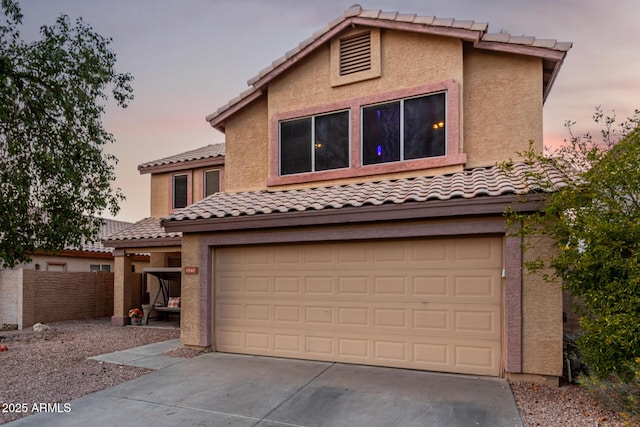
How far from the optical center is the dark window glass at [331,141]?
952 centimetres

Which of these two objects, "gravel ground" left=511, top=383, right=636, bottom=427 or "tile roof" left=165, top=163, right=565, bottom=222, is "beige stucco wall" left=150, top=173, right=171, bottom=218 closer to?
"tile roof" left=165, top=163, right=565, bottom=222

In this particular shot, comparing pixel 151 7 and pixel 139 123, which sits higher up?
pixel 151 7

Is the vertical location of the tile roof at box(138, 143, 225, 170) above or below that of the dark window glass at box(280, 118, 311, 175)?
above

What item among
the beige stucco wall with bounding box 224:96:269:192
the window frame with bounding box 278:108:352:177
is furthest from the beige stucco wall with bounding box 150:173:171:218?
the window frame with bounding box 278:108:352:177

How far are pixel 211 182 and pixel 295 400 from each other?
10.4 m

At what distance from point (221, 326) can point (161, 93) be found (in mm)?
9800

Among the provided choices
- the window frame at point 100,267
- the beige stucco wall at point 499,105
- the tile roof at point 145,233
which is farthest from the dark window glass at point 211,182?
the beige stucco wall at point 499,105

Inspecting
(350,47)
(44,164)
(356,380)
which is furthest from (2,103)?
(356,380)

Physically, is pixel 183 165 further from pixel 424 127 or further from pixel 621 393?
pixel 621 393

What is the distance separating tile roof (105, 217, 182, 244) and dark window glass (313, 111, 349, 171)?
621cm

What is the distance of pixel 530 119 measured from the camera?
8.02 meters

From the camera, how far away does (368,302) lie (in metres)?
7.72

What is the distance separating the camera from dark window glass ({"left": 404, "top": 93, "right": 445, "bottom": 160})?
8.60m

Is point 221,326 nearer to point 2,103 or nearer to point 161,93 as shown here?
point 2,103
